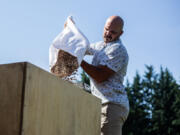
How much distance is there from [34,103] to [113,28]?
112 centimetres

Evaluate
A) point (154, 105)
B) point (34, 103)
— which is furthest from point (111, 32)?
point (154, 105)

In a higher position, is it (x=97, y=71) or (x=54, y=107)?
(x=97, y=71)

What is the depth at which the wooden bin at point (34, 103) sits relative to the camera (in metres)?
1.44

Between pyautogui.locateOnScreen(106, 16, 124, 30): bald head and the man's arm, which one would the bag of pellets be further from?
pyautogui.locateOnScreen(106, 16, 124, 30): bald head

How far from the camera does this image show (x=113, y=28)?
2451 millimetres

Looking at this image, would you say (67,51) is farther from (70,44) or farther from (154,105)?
(154,105)

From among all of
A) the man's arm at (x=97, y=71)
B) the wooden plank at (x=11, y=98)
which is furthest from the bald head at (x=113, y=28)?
the wooden plank at (x=11, y=98)

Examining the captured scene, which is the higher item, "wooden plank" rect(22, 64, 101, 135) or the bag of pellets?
the bag of pellets

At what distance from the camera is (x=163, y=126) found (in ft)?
78.7

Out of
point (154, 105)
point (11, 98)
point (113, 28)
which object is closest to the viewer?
point (11, 98)

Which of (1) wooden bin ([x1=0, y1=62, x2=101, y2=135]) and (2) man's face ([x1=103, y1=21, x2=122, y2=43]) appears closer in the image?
(1) wooden bin ([x1=0, y1=62, x2=101, y2=135])

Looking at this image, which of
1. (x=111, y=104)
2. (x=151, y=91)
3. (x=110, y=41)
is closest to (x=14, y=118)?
(x=111, y=104)

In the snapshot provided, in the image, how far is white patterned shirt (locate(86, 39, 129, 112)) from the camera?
7.58ft

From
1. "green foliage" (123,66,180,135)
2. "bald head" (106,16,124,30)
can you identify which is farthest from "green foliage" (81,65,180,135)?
"bald head" (106,16,124,30)
